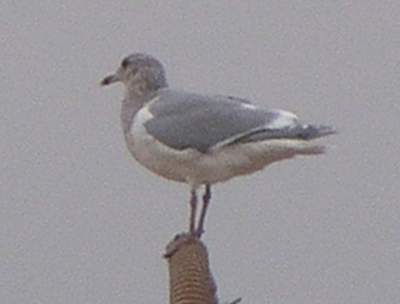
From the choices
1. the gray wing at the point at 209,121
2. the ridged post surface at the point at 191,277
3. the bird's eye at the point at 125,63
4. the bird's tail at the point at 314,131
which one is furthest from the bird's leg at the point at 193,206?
the ridged post surface at the point at 191,277

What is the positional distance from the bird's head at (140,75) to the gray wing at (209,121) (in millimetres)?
430

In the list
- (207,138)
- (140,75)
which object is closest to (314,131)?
(207,138)

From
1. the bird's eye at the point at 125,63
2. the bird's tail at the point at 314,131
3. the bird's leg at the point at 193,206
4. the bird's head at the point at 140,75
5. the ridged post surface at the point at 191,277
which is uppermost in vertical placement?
the bird's eye at the point at 125,63

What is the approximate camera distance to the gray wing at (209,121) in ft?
16.0

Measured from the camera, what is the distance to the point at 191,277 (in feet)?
9.68

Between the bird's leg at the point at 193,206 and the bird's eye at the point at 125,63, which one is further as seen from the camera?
the bird's eye at the point at 125,63

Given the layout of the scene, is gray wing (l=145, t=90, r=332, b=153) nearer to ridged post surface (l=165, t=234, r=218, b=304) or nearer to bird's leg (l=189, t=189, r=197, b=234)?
bird's leg (l=189, t=189, r=197, b=234)

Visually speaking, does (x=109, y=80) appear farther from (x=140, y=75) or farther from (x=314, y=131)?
(x=314, y=131)

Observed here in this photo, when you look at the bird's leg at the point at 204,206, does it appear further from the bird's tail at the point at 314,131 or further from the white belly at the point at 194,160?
the bird's tail at the point at 314,131

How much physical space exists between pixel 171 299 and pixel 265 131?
1.99m

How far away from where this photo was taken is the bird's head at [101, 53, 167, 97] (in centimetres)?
596

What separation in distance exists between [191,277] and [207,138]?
225cm

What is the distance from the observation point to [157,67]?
19.8 ft

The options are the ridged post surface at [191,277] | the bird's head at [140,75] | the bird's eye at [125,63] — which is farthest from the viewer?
the bird's eye at [125,63]
